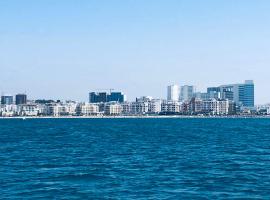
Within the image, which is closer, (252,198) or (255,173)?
(252,198)

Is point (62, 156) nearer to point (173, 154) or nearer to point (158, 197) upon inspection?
point (173, 154)

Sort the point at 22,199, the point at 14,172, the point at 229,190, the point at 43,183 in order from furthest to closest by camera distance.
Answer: the point at 14,172 < the point at 43,183 < the point at 229,190 < the point at 22,199

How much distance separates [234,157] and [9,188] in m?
28.6

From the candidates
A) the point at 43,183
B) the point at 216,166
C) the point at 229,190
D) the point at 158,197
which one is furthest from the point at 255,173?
the point at 43,183

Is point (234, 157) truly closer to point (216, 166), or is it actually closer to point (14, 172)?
point (216, 166)

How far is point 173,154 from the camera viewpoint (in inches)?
2375

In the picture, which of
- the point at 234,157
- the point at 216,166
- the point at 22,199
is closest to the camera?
the point at 22,199

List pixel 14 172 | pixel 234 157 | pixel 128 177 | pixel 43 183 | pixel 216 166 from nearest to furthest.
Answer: pixel 43 183, pixel 128 177, pixel 14 172, pixel 216 166, pixel 234 157

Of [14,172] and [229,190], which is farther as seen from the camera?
[14,172]

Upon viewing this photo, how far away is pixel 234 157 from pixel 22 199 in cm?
3028

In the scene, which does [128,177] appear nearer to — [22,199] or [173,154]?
[22,199]

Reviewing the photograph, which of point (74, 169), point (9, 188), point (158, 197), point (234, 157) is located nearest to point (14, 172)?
point (74, 169)

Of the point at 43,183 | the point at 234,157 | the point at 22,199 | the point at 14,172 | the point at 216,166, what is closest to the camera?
the point at 22,199

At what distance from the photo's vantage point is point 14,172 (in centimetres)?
4425
